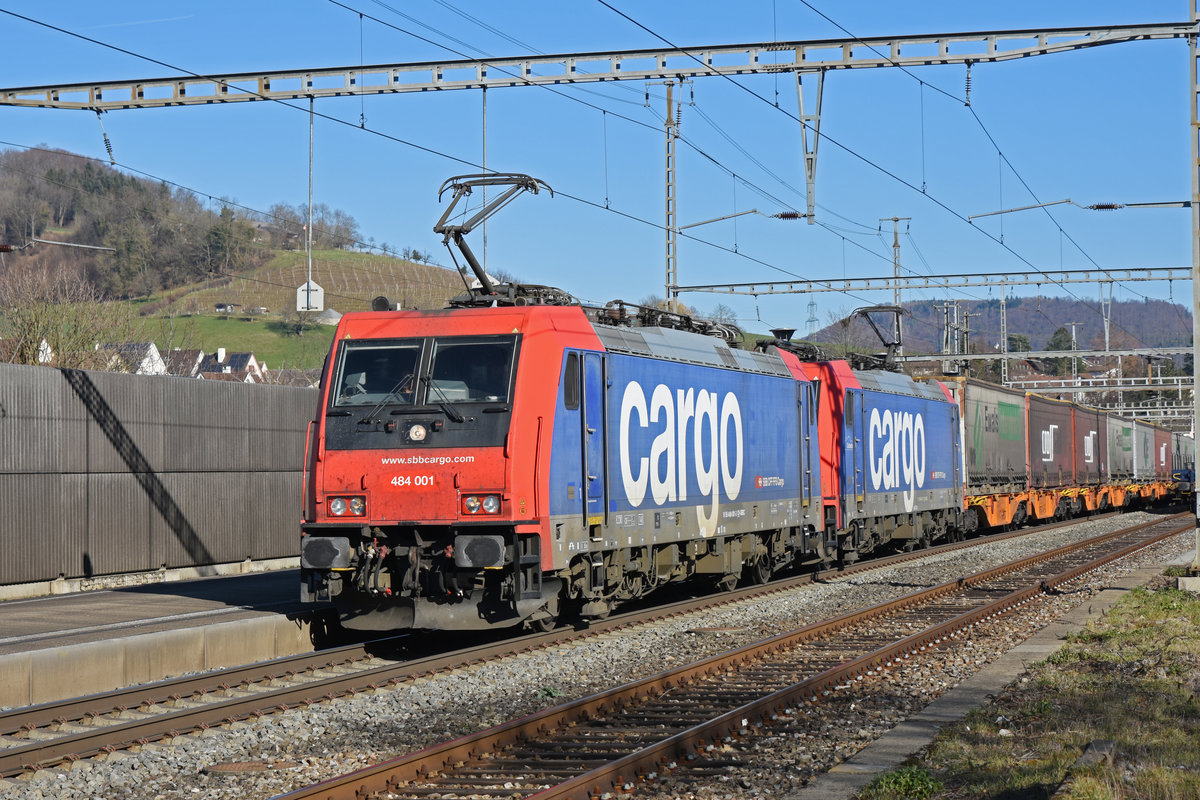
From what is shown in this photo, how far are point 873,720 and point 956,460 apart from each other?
22373mm

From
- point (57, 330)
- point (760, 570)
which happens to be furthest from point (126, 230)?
point (760, 570)

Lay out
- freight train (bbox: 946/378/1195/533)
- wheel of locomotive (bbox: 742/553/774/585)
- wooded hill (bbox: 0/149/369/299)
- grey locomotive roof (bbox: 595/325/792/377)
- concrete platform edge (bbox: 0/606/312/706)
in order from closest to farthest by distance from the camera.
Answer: concrete platform edge (bbox: 0/606/312/706) < grey locomotive roof (bbox: 595/325/792/377) < wheel of locomotive (bbox: 742/553/774/585) < freight train (bbox: 946/378/1195/533) < wooded hill (bbox: 0/149/369/299)

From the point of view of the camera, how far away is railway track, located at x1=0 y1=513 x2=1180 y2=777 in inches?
360

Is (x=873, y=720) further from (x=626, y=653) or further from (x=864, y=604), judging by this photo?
(x=864, y=604)

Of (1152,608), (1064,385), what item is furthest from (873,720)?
(1064,385)

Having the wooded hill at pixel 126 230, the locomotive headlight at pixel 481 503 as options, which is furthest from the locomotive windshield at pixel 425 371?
the wooded hill at pixel 126 230

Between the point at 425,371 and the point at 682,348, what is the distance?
14.4 ft

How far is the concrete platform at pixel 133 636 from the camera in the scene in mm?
11109

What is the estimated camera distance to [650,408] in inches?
620

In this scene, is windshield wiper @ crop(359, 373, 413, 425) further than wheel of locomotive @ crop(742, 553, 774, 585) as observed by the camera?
No

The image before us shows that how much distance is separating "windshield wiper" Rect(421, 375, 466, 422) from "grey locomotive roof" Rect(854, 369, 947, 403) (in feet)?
42.7

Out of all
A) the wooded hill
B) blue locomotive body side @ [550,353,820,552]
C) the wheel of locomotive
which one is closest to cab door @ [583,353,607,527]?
blue locomotive body side @ [550,353,820,552]

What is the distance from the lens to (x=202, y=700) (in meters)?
11.1

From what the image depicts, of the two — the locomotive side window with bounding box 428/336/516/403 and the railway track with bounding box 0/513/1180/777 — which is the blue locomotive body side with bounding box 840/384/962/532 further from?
the locomotive side window with bounding box 428/336/516/403
